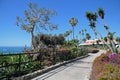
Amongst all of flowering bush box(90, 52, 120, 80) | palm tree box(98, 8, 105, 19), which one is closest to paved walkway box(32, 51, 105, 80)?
flowering bush box(90, 52, 120, 80)

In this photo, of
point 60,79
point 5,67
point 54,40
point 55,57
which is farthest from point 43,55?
point 54,40

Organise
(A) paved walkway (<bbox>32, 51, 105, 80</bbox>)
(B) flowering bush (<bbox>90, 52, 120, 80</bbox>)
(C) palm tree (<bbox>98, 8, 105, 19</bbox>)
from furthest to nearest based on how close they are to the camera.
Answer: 1. (C) palm tree (<bbox>98, 8, 105, 19</bbox>)
2. (A) paved walkway (<bbox>32, 51, 105, 80</bbox>)
3. (B) flowering bush (<bbox>90, 52, 120, 80</bbox>)

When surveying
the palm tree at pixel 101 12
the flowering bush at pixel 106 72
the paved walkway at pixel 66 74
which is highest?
the palm tree at pixel 101 12

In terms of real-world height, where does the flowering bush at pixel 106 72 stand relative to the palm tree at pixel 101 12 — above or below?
below

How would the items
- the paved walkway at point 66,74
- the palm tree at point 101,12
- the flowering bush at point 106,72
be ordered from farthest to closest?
1. the palm tree at point 101,12
2. the paved walkway at point 66,74
3. the flowering bush at point 106,72

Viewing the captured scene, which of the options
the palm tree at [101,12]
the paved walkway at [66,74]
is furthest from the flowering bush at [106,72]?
the palm tree at [101,12]

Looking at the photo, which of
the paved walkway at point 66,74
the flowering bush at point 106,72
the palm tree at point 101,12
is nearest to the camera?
the flowering bush at point 106,72

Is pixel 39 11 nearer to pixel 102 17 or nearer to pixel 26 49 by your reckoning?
pixel 26 49

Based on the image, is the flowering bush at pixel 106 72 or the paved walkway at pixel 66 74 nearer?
the flowering bush at pixel 106 72

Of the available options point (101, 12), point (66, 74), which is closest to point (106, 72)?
point (66, 74)

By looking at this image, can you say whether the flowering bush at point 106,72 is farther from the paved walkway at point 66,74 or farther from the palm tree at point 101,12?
the palm tree at point 101,12

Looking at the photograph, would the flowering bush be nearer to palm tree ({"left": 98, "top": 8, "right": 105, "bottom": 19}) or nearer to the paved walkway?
the paved walkway

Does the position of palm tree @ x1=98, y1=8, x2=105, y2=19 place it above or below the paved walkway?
above

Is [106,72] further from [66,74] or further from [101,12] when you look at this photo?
[101,12]
